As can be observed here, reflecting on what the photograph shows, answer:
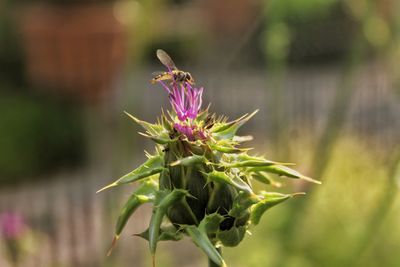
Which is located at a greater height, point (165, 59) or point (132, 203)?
point (165, 59)

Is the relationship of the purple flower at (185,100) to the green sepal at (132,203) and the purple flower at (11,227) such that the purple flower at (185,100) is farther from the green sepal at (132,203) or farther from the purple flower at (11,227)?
the purple flower at (11,227)

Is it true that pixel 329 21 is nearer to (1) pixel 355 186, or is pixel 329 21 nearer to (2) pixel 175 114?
(1) pixel 355 186

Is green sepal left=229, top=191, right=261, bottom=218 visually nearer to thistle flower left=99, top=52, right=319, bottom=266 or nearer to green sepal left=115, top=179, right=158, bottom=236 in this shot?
thistle flower left=99, top=52, right=319, bottom=266

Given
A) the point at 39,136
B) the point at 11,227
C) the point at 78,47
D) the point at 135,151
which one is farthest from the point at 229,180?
the point at 39,136

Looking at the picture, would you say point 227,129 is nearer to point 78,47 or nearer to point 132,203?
point 132,203

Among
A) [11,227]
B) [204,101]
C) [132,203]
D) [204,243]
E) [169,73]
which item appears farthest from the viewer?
[204,101]

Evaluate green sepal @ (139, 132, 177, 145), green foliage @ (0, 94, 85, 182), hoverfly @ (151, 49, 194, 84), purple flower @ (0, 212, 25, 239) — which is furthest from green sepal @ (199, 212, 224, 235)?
green foliage @ (0, 94, 85, 182)
